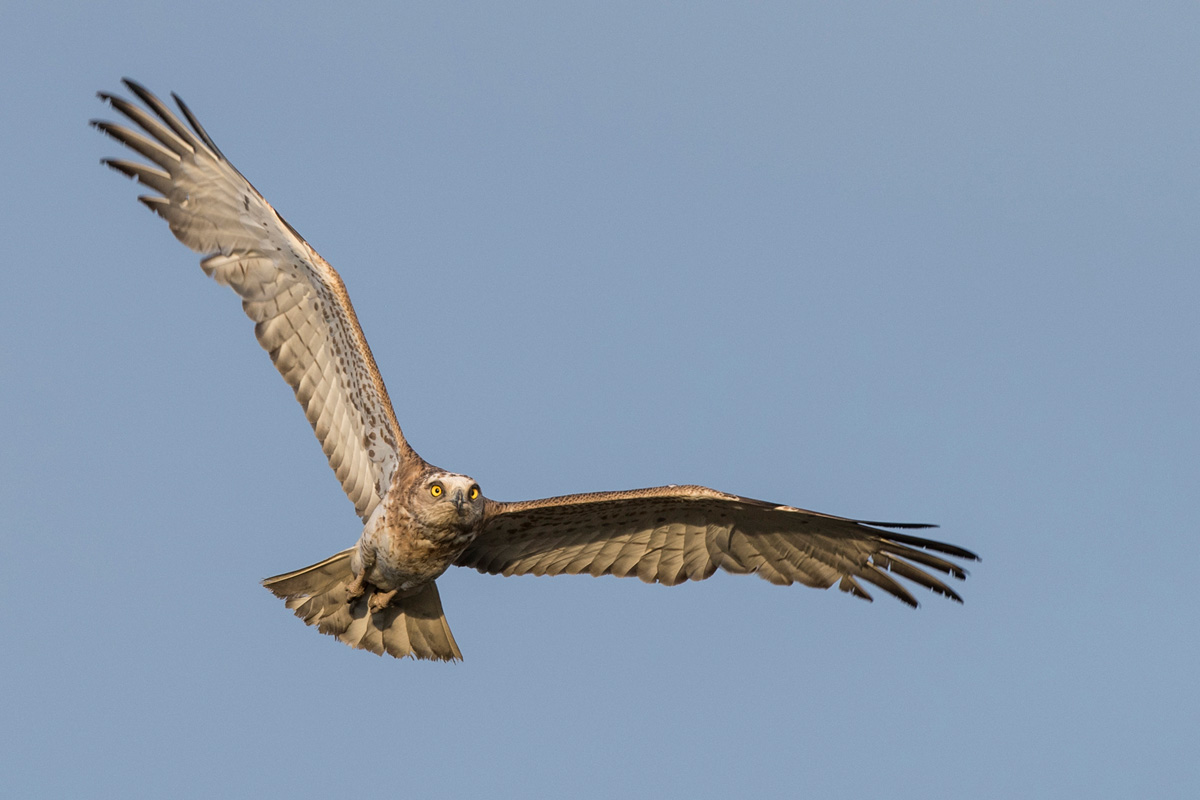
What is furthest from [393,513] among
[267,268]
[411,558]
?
[267,268]

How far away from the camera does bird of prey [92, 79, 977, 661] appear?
51.8 feet

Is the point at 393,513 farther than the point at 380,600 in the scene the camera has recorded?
No

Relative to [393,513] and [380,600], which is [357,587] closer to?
[380,600]

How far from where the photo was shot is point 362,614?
16.5 m

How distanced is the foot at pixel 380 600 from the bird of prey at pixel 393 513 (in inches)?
0.5

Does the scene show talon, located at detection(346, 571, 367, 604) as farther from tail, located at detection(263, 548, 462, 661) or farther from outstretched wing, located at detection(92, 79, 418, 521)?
outstretched wing, located at detection(92, 79, 418, 521)

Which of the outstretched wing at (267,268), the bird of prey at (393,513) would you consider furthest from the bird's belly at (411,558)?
the outstretched wing at (267,268)

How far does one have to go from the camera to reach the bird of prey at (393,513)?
1578cm

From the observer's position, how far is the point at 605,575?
17094 millimetres

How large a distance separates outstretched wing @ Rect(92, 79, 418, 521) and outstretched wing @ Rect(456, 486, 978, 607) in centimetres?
149

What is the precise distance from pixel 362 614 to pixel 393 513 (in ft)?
4.30

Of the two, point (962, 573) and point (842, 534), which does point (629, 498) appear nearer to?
point (842, 534)

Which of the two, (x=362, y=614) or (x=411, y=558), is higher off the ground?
(x=411, y=558)

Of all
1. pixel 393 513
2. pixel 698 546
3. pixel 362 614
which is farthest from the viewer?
pixel 698 546
